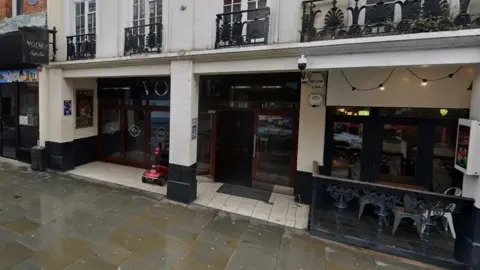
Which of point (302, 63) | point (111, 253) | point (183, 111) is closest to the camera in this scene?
point (111, 253)

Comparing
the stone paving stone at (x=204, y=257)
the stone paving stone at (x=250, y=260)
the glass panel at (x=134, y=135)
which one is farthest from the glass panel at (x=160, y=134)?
the stone paving stone at (x=250, y=260)

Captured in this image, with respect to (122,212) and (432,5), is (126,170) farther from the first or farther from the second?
(432,5)

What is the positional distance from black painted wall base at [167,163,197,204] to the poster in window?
4.37m

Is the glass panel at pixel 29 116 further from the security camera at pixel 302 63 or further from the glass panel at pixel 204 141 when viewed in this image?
the security camera at pixel 302 63

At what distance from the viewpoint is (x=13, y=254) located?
12.0ft

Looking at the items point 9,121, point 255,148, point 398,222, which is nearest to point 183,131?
point 255,148

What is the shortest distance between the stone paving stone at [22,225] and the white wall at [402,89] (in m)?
6.08

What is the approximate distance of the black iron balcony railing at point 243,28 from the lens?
4.95 metres

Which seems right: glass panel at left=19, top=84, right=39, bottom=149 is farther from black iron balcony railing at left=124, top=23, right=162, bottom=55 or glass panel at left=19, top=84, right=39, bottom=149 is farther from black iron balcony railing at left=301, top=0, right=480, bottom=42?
black iron balcony railing at left=301, top=0, right=480, bottom=42

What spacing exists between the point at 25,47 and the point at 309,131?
24.9 feet

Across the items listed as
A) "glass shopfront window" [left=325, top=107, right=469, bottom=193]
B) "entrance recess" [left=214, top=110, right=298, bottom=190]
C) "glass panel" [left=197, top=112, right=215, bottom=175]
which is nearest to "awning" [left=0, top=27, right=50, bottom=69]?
"glass panel" [left=197, top=112, right=215, bottom=175]

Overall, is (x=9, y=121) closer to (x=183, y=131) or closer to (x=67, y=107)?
(x=67, y=107)

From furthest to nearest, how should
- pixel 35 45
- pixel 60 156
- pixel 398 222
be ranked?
pixel 60 156 < pixel 35 45 < pixel 398 222

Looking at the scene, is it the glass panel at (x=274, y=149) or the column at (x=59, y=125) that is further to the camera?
the column at (x=59, y=125)
